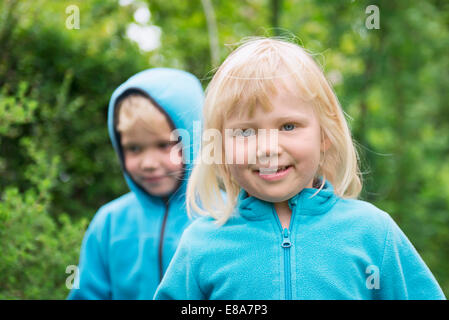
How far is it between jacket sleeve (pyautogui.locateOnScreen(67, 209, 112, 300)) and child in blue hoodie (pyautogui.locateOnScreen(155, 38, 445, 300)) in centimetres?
101

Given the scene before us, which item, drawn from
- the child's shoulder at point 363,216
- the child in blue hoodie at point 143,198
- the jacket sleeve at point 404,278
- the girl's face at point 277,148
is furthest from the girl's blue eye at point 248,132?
Result: the child in blue hoodie at point 143,198

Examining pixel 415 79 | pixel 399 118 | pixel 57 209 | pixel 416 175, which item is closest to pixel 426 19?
pixel 415 79

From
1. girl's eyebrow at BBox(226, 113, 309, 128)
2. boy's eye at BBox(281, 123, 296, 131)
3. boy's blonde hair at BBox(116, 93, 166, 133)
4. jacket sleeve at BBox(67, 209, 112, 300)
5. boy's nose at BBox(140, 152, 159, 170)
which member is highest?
boy's blonde hair at BBox(116, 93, 166, 133)

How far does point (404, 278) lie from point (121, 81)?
301cm

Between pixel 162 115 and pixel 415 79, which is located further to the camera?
pixel 415 79

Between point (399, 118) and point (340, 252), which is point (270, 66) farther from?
point (399, 118)

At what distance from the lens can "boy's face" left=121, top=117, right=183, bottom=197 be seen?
259cm

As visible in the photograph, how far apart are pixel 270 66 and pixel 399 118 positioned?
392 centimetres

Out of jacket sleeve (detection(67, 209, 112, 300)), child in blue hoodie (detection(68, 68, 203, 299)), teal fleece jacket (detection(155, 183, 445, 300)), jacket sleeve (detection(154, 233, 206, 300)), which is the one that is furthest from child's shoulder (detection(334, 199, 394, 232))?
jacket sleeve (detection(67, 209, 112, 300))

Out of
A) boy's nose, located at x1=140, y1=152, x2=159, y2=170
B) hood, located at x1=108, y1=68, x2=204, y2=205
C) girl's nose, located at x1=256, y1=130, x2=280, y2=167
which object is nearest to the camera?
girl's nose, located at x1=256, y1=130, x2=280, y2=167

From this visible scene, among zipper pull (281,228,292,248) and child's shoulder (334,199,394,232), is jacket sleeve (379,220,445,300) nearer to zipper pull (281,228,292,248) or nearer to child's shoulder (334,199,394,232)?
child's shoulder (334,199,394,232)

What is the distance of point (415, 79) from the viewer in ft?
16.9

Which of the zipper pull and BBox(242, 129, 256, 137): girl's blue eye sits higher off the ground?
BBox(242, 129, 256, 137): girl's blue eye

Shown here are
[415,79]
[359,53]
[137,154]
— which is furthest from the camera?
[415,79]
